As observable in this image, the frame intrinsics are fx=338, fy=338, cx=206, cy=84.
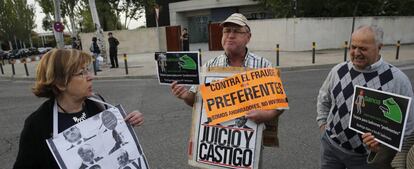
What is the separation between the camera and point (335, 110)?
101 inches

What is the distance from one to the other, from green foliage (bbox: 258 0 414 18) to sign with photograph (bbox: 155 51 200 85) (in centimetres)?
2016

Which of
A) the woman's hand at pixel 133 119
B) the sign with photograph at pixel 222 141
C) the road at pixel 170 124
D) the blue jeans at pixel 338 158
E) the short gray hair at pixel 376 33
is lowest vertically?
the road at pixel 170 124

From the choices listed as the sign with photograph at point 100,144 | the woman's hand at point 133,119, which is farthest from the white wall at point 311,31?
the sign with photograph at point 100,144

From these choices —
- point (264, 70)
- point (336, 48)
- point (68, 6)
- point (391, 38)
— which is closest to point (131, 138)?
point (264, 70)

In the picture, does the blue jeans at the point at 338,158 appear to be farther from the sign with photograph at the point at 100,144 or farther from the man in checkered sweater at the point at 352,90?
the sign with photograph at the point at 100,144

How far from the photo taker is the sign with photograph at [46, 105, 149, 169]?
1929 millimetres

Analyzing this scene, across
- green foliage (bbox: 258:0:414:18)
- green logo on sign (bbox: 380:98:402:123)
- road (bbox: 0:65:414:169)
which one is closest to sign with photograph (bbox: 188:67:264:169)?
green logo on sign (bbox: 380:98:402:123)

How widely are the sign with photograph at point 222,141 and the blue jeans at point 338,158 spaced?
637mm

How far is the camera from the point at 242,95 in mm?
2432

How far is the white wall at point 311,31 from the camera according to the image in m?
19.7

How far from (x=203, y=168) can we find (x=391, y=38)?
23101 millimetres

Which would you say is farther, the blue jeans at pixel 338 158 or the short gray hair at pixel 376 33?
the blue jeans at pixel 338 158

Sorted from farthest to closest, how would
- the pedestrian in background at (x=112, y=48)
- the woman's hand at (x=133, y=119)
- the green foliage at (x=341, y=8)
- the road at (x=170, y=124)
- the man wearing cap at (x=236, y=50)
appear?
1. the green foliage at (x=341, y=8)
2. the pedestrian in background at (x=112, y=48)
3. the road at (x=170, y=124)
4. the man wearing cap at (x=236, y=50)
5. the woman's hand at (x=133, y=119)

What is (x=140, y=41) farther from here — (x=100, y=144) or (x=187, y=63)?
(x=100, y=144)
